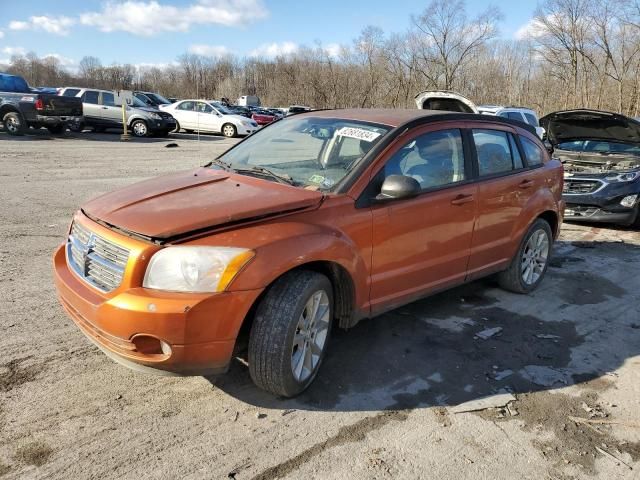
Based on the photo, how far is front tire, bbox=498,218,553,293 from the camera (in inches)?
199

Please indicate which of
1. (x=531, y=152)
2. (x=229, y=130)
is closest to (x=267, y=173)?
(x=531, y=152)

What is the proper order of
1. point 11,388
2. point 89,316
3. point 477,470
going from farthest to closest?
point 11,388 < point 89,316 < point 477,470

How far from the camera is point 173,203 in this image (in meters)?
3.16

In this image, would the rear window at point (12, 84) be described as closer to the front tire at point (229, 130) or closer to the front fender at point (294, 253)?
the front tire at point (229, 130)

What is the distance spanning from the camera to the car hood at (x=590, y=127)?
873cm

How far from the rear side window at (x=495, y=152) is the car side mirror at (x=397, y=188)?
1250 millimetres

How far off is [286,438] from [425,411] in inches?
34.0

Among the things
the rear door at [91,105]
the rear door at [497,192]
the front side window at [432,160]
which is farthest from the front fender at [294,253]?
the rear door at [91,105]

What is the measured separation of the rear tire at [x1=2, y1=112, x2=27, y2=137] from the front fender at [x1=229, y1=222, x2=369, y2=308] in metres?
18.6

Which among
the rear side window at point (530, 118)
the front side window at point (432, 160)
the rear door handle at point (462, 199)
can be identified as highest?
the rear side window at point (530, 118)

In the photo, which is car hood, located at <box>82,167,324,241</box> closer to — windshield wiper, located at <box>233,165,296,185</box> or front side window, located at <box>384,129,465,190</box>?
windshield wiper, located at <box>233,165,296,185</box>

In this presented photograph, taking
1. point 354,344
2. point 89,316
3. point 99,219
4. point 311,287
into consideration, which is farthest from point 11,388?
point 354,344

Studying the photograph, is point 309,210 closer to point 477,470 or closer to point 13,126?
point 477,470

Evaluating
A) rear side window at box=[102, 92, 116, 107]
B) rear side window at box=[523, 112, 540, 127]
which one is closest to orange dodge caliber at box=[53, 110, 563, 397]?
rear side window at box=[523, 112, 540, 127]
